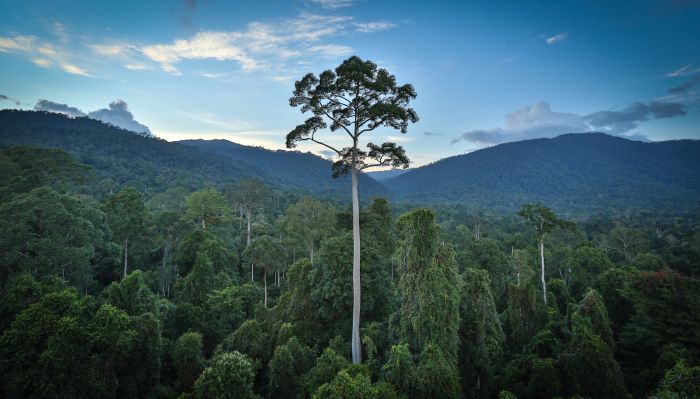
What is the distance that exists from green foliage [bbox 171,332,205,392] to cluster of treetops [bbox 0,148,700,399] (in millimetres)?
71

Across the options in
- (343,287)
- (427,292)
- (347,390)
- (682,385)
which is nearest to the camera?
(682,385)

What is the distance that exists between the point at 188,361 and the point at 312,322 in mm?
6353

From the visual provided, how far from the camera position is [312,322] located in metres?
18.0

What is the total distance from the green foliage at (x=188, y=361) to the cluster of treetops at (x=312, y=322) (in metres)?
0.07

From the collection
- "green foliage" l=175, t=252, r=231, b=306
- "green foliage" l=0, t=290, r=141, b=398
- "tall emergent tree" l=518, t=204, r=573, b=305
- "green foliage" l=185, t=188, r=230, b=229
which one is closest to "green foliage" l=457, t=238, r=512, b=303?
"tall emergent tree" l=518, t=204, r=573, b=305

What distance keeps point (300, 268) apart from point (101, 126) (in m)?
179

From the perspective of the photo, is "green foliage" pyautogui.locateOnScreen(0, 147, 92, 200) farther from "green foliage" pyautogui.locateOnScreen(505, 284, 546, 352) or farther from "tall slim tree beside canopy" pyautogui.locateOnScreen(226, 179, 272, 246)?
"green foliage" pyautogui.locateOnScreen(505, 284, 546, 352)

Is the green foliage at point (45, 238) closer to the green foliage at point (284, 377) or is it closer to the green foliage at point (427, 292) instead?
the green foliage at point (284, 377)

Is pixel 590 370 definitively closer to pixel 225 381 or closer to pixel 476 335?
pixel 476 335

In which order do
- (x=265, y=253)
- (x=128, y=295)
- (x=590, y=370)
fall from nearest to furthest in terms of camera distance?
(x=590, y=370) < (x=128, y=295) < (x=265, y=253)

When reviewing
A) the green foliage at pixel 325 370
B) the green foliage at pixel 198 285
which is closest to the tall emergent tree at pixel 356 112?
the green foliage at pixel 325 370

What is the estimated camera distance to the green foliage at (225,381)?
10.2 meters

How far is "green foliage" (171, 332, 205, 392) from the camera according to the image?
15.6 m

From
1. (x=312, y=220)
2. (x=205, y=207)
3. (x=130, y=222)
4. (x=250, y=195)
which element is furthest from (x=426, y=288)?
(x=250, y=195)
